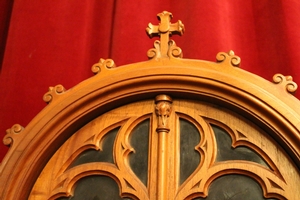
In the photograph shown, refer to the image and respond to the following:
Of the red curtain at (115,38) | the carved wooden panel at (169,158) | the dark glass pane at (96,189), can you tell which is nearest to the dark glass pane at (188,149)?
the carved wooden panel at (169,158)

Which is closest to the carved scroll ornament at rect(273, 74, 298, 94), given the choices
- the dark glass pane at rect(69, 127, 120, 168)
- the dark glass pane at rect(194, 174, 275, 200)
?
the dark glass pane at rect(194, 174, 275, 200)

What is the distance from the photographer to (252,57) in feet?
5.45

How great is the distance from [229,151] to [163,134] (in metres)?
0.15

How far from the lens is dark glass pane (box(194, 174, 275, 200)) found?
95 centimetres

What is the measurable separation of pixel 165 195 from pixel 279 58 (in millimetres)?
820

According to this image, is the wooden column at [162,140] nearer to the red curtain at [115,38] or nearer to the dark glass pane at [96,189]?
the dark glass pane at [96,189]

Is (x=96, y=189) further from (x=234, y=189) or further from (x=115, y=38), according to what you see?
(x=115, y=38)

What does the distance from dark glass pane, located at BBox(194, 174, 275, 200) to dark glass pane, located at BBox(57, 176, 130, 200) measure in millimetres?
188

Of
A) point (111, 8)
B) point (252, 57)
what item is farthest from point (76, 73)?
point (252, 57)

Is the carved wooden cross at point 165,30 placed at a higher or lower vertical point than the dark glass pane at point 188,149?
higher

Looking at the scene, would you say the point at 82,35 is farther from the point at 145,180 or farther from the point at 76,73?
the point at 145,180

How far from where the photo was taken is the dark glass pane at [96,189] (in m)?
1.01

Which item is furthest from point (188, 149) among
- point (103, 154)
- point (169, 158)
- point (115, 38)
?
point (115, 38)

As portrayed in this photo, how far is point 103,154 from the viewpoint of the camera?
107 cm
